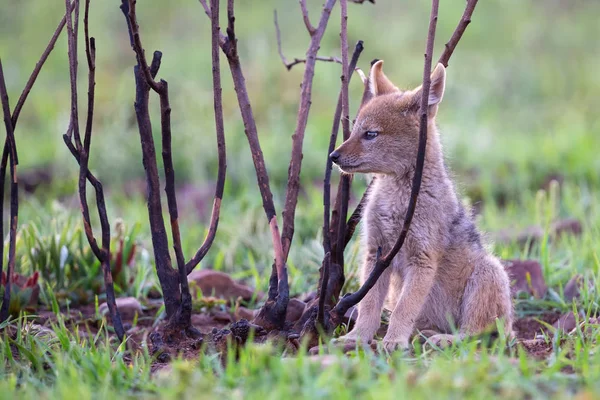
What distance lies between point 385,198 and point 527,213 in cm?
346

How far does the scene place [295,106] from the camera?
38.4 ft

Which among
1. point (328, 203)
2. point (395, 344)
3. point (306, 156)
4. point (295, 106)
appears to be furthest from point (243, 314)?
point (295, 106)

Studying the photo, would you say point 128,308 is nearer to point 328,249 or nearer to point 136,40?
point 328,249

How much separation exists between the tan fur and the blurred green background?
612 mm

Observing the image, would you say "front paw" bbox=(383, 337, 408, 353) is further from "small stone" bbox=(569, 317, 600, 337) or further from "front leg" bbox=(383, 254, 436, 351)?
"small stone" bbox=(569, 317, 600, 337)

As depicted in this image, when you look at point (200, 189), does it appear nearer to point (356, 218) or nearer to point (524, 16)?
point (356, 218)

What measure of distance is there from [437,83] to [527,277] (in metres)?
1.55

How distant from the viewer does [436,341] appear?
3957 mm

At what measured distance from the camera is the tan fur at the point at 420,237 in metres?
4.07

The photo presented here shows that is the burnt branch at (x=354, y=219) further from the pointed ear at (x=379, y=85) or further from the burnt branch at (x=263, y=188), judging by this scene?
the pointed ear at (x=379, y=85)

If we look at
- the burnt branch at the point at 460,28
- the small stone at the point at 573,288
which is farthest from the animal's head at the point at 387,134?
the small stone at the point at 573,288

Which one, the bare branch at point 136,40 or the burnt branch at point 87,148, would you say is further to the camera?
the burnt branch at point 87,148

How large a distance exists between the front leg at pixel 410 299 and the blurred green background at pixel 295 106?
104 centimetres

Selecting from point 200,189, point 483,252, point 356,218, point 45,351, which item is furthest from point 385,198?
point 200,189
